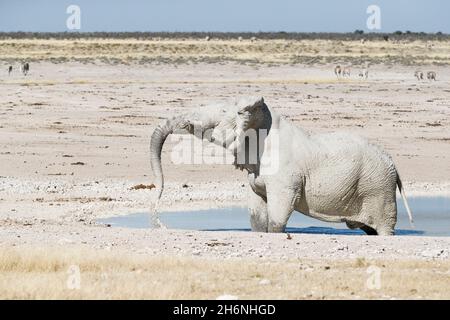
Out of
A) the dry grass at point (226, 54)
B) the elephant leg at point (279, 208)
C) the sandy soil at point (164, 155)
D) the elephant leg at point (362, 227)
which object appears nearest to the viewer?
the sandy soil at point (164, 155)

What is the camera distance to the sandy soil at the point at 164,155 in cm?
1390

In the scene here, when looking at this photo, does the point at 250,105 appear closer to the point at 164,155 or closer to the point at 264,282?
the point at 264,282

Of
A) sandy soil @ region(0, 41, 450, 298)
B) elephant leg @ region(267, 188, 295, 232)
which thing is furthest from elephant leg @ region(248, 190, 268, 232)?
sandy soil @ region(0, 41, 450, 298)

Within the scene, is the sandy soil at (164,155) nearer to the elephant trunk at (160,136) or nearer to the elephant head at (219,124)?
the elephant trunk at (160,136)

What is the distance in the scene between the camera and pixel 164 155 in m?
24.8

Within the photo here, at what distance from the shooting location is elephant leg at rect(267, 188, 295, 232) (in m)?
15.4

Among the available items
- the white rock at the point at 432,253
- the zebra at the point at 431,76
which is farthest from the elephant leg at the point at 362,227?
the zebra at the point at 431,76

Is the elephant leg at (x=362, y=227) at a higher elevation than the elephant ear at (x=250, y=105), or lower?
lower

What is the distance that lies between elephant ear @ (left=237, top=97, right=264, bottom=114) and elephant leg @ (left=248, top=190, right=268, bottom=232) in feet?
3.58

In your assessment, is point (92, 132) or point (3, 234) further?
point (92, 132)

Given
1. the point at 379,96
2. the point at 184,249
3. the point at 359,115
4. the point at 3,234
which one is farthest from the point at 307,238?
the point at 379,96
